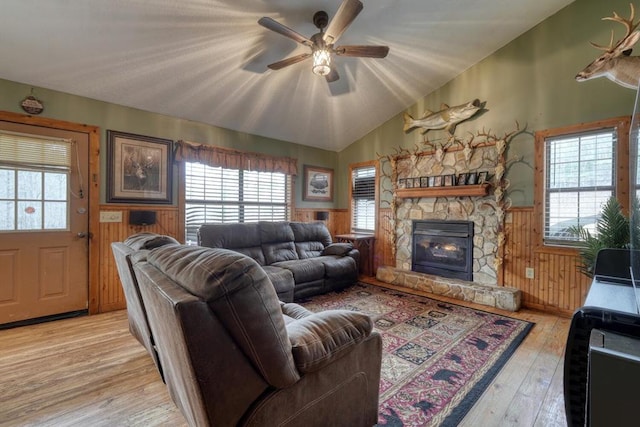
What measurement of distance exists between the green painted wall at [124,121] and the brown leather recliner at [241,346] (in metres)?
3.16

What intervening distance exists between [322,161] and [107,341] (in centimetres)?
446

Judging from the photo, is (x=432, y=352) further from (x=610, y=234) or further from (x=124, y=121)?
(x=124, y=121)

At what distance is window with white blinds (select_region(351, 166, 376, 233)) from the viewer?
5.53 m

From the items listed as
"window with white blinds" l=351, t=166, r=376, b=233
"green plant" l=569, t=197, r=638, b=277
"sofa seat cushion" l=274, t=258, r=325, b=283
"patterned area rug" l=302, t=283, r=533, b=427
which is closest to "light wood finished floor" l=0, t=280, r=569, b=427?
"patterned area rug" l=302, t=283, r=533, b=427

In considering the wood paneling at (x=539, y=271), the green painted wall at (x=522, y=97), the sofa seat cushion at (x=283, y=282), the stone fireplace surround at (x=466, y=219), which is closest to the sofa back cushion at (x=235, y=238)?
the sofa seat cushion at (x=283, y=282)

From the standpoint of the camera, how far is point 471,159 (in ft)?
13.5

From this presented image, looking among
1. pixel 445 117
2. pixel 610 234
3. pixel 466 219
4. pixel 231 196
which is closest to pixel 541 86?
pixel 445 117

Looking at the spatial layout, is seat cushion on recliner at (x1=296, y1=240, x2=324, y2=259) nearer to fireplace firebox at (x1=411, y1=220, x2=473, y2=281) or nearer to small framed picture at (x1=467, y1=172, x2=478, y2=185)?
fireplace firebox at (x1=411, y1=220, x2=473, y2=281)

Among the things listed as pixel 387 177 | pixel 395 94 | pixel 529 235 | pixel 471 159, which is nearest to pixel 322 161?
pixel 387 177

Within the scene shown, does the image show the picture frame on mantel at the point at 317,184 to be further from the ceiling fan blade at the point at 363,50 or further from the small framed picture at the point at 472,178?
the ceiling fan blade at the point at 363,50

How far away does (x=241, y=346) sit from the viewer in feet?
3.22

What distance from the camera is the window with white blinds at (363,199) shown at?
18.1 ft

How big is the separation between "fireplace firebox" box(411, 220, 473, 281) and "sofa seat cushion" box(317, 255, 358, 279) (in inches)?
43.3

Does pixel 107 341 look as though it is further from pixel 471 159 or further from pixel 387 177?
pixel 471 159
